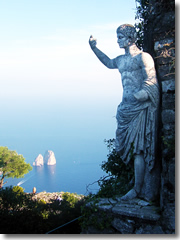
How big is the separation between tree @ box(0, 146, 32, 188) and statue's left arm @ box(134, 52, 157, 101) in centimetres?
630

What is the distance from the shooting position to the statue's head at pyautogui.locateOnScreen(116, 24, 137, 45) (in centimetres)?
426

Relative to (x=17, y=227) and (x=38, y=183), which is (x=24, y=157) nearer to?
(x=38, y=183)

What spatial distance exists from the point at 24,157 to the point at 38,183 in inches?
65.1

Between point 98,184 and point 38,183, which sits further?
point 38,183

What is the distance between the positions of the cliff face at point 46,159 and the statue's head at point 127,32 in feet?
23.3

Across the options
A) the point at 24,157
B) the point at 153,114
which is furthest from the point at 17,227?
the point at 24,157

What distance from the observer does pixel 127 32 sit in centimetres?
427

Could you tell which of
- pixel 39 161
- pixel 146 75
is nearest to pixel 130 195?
pixel 146 75

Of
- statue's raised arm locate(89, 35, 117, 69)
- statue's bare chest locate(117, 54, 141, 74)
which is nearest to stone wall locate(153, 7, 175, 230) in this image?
statue's bare chest locate(117, 54, 141, 74)

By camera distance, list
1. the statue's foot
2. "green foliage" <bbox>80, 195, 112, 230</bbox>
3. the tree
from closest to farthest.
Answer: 1. "green foliage" <bbox>80, 195, 112, 230</bbox>
2. the statue's foot
3. the tree

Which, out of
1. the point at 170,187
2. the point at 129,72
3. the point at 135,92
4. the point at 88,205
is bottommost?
the point at 88,205

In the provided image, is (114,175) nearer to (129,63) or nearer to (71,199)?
(71,199)

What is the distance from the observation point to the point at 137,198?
4.22 metres

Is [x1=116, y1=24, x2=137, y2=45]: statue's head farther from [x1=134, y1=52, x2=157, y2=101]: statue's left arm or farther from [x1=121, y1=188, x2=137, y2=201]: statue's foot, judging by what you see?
[x1=121, y1=188, x2=137, y2=201]: statue's foot
